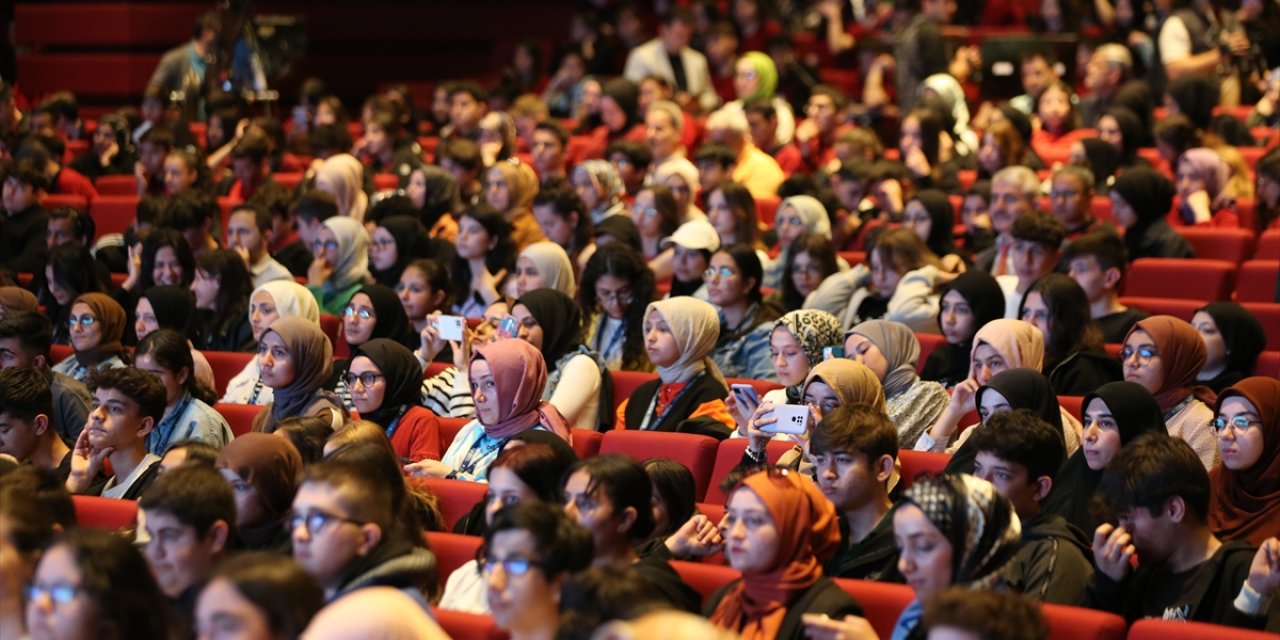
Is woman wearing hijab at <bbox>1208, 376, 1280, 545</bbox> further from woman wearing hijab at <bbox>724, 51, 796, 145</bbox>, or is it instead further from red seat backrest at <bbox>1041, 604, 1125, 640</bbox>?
woman wearing hijab at <bbox>724, 51, 796, 145</bbox>

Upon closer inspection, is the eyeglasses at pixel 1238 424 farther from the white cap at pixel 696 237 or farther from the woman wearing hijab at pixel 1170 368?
the white cap at pixel 696 237

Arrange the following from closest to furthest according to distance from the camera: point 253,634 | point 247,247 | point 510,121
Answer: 1. point 253,634
2. point 247,247
3. point 510,121

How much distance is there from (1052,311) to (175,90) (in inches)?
220

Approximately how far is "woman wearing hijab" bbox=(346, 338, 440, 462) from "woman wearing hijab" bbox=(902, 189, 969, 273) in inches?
83.2

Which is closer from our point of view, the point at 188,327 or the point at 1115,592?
the point at 1115,592

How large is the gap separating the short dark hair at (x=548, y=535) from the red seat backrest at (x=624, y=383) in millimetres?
2058

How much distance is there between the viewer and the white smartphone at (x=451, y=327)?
5004 millimetres

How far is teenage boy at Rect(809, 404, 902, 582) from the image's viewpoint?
11.8 feet

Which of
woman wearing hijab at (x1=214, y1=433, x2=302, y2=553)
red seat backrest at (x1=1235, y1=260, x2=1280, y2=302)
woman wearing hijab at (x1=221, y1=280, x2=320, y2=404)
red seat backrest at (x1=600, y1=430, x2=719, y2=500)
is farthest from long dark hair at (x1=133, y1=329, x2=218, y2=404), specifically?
red seat backrest at (x1=1235, y1=260, x2=1280, y2=302)

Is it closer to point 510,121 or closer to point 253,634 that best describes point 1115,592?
point 253,634

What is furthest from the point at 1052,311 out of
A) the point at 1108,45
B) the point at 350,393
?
the point at 1108,45

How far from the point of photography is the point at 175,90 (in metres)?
9.12

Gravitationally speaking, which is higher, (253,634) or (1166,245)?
(253,634)

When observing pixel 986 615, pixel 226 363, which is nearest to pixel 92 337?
pixel 226 363
